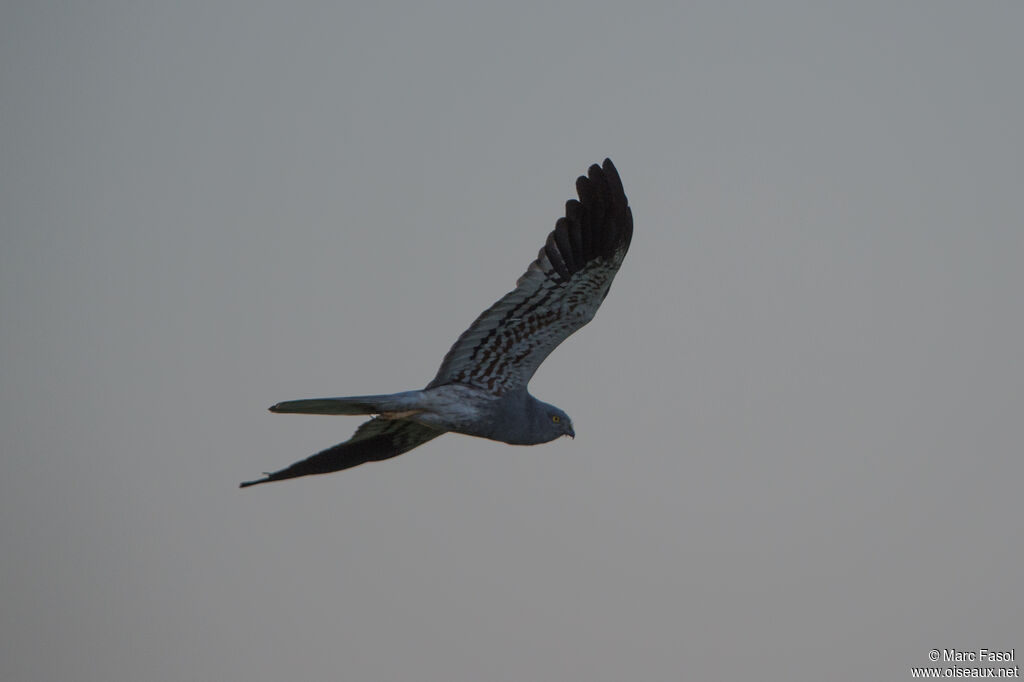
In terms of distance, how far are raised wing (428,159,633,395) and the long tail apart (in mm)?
542

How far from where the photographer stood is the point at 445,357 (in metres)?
11.4

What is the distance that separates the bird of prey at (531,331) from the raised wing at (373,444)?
0.25 feet

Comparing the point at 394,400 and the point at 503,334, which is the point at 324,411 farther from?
the point at 503,334

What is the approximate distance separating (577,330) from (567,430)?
0.99 metres

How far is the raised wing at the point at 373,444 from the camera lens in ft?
39.0

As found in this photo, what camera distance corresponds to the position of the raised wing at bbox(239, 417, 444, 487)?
11875 mm

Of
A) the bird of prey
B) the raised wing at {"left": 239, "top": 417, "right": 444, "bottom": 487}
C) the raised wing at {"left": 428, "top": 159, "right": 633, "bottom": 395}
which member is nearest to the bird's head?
the bird of prey

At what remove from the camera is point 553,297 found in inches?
451

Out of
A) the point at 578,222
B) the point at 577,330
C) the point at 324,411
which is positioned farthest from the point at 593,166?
the point at 324,411

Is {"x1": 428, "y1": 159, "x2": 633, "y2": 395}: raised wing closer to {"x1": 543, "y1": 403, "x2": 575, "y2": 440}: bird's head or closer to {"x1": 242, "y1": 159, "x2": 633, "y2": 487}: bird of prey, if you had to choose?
{"x1": 242, "y1": 159, "x2": 633, "y2": 487}: bird of prey

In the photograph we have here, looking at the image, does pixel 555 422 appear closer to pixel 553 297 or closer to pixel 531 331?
pixel 531 331

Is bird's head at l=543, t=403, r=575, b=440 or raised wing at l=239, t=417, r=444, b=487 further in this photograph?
raised wing at l=239, t=417, r=444, b=487

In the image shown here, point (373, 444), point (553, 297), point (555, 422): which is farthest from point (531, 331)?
point (373, 444)

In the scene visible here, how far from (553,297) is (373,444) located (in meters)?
2.44
